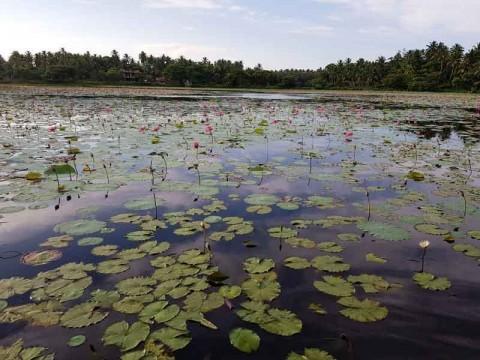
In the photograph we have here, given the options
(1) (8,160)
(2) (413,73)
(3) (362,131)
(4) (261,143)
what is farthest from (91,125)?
(2) (413,73)

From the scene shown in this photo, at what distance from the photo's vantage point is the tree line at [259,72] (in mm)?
70438

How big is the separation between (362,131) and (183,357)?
39.5 feet

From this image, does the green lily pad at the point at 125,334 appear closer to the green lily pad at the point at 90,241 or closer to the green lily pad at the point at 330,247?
the green lily pad at the point at 90,241

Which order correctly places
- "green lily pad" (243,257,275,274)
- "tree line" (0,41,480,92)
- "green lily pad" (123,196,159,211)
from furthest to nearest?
1. "tree line" (0,41,480,92)
2. "green lily pad" (123,196,159,211)
3. "green lily pad" (243,257,275,274)

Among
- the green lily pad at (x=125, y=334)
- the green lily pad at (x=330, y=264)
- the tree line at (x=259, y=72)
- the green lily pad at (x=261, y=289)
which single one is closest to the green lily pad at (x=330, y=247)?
the green lily pad at (x=330, y=264)

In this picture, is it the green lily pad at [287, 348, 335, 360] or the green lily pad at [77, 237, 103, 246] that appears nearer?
the green lily pad at [287, 348, 335, 360]

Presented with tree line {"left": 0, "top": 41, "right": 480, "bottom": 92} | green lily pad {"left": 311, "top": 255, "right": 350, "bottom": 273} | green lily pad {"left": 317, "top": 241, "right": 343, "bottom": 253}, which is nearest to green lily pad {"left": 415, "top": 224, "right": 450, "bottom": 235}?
green lily pad {"left": 317, "top": 241, "right": 343, "bottom": 253}

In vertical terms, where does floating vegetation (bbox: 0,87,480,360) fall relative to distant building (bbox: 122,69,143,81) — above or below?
below

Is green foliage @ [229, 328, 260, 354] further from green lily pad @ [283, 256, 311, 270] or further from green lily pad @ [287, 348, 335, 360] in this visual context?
green lily pad @ [283, 256, 311, 270]

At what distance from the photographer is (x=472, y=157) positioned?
27.7ft

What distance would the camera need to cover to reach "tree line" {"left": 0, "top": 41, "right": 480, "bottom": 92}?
70.4 metres

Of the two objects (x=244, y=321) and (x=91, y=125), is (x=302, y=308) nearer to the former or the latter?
(x=244, y=321)

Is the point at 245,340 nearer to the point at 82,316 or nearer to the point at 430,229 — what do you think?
the point at 82,316

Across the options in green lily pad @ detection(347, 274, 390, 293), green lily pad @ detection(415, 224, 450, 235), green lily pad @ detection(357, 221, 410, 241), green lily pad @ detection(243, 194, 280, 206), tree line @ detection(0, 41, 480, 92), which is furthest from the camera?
tree line @ detection(0, 41, 480, 92)
